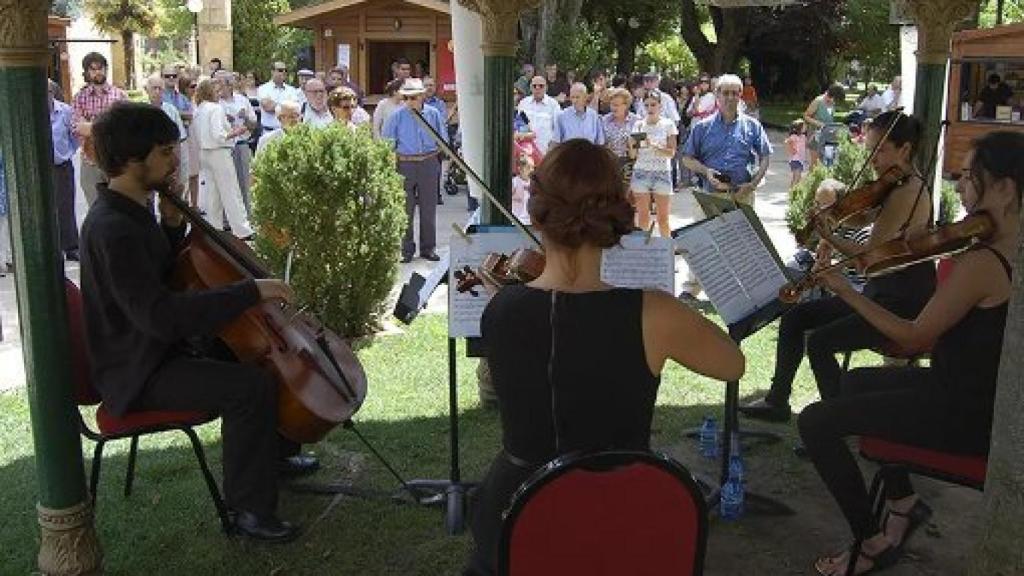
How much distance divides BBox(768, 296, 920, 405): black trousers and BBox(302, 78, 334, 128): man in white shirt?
5.97 meters

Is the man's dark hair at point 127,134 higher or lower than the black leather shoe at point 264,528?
higher

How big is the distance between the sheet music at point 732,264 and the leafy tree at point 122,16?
29.0 m

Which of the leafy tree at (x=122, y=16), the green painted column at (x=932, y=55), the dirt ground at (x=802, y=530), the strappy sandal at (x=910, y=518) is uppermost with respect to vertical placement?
the leafy tree at (x=122, y=16)

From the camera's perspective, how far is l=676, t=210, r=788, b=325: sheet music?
375cm

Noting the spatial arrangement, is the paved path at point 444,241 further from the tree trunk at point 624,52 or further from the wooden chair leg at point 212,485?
the tree trunk at point 624,52

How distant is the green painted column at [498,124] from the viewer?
514 cm

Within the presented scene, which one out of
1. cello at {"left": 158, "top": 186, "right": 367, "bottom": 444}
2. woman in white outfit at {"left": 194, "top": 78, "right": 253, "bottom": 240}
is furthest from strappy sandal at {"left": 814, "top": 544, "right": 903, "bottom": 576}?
woman in white outfit at {"left": 194, "top": 78, "right": 253, "bottom": 240}

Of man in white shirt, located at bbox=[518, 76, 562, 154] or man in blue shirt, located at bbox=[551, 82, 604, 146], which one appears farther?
man in white shirt, located at bbox=[518, 76, 562, 154]

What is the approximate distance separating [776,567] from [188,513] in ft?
A: 7.58

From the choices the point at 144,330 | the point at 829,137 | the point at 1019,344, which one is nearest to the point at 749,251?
the point at 1019,344

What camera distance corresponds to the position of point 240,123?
35.9ft

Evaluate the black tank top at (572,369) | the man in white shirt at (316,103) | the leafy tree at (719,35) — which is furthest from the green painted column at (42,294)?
the leafy tree at (719,35)

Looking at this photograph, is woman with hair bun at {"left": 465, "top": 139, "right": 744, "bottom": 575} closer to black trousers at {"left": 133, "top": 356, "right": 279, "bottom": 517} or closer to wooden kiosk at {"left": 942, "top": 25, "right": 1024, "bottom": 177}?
black trousers at {"left": 133, "top": 356, "right": 279, "bottom": 517}

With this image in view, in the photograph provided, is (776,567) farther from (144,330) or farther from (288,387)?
(144,330)
